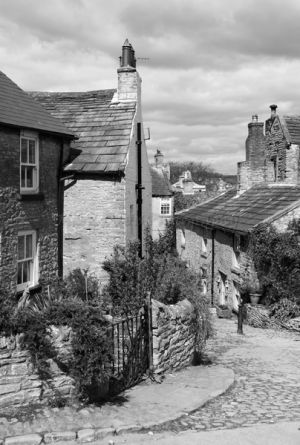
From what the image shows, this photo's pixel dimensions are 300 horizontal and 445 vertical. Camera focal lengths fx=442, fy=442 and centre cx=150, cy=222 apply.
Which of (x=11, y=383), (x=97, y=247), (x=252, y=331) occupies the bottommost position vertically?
(x=252, y=331)

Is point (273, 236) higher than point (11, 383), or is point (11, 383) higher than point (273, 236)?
point (273, 236)

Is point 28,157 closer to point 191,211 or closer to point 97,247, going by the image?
point 97,247

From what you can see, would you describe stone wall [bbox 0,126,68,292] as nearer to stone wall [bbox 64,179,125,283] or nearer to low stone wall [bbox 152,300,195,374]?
stone wall [bbox 64,179,125,283]

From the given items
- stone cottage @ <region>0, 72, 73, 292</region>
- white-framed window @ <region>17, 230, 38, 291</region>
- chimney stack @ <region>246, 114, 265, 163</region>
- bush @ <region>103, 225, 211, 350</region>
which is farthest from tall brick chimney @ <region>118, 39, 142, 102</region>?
chimney stack @ <region>246, 114, 265, 163</region>

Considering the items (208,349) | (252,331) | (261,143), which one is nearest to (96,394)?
(208,349)

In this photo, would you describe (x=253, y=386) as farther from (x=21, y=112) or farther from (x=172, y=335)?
(x=21, y=112)

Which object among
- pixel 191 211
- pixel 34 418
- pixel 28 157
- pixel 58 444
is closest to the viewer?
pixel 58 444

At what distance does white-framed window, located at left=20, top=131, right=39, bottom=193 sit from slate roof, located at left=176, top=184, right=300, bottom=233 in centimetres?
959

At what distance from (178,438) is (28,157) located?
30.4 feet

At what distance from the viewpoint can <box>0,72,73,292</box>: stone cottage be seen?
39.7 feet

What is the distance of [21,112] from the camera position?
13102mm

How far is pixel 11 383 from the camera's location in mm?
6754

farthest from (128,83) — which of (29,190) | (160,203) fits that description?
(160,203)

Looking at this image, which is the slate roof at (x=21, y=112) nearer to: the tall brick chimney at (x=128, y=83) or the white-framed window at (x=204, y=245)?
the tall brick chimney at (x=128, y=83)
